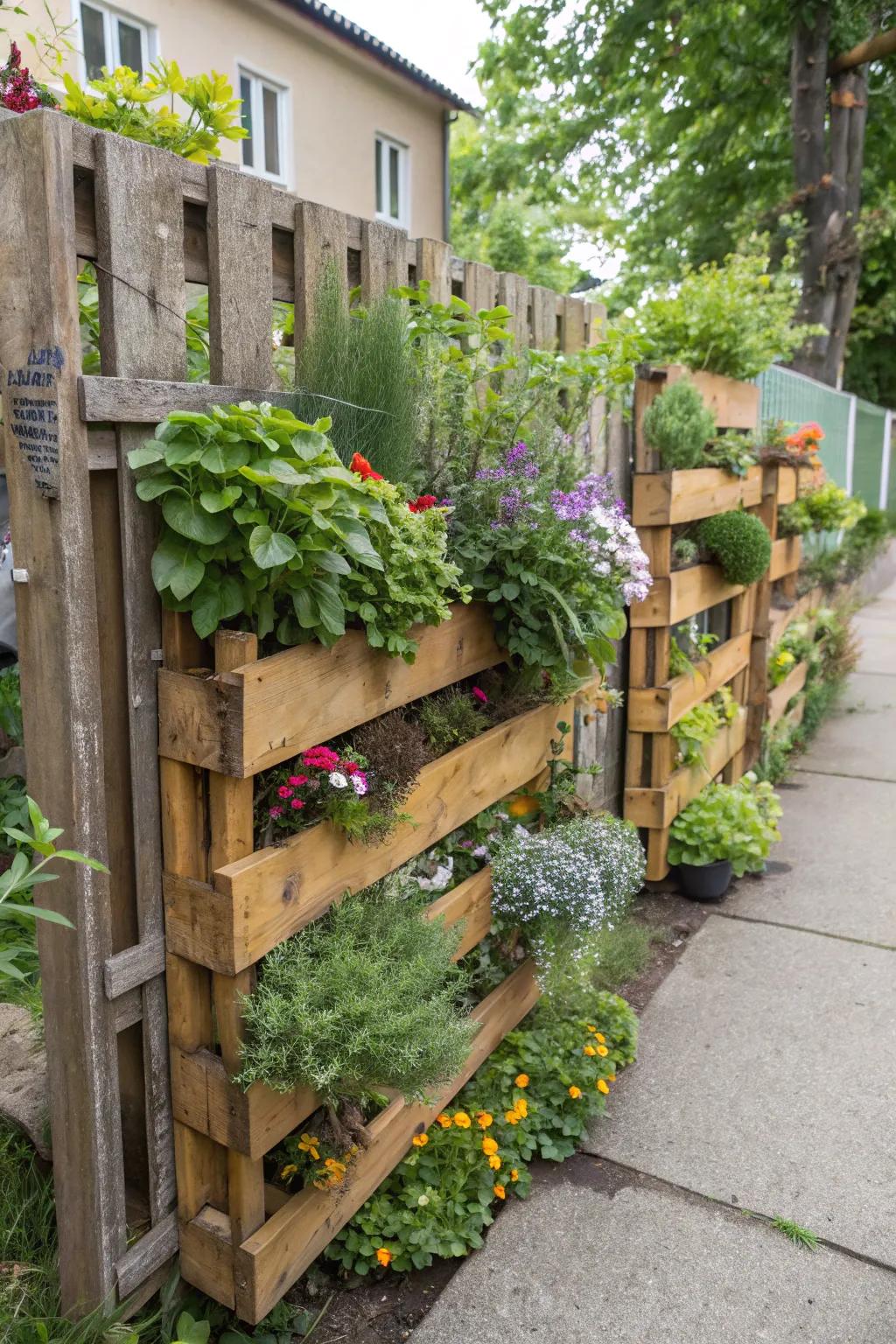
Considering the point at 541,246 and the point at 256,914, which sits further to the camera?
the point at 541,246

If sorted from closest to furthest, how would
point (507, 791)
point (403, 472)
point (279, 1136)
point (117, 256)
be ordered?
point (117, 256) → point (279, 1136) → point (403, 472) → point (507, 791)

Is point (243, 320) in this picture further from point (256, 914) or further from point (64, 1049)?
point (64, 1049)

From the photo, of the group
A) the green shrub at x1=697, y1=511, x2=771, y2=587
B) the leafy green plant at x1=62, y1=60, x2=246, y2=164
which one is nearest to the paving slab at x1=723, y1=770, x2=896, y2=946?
the green shrub at x1=697, y1=511, x2=771, y2=587

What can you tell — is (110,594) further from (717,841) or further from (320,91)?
(320,91)

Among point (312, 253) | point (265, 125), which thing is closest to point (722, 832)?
point (312, 253)

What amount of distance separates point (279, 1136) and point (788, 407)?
26.6ft

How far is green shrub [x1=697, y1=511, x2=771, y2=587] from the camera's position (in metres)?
4.72

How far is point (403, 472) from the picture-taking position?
252cm

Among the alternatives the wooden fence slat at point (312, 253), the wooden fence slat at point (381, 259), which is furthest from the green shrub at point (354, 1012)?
the wooden fence slat at point (381, 259)

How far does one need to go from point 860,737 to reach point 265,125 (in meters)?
9.51

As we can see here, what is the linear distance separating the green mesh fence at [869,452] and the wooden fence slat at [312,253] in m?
12.5

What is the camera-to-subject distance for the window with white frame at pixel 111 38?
9.45 m

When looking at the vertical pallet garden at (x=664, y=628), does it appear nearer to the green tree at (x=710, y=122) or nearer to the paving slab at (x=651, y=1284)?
the paving slab at (x=651, y=1284)

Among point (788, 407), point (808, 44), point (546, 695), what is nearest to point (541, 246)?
point (808, 44)
